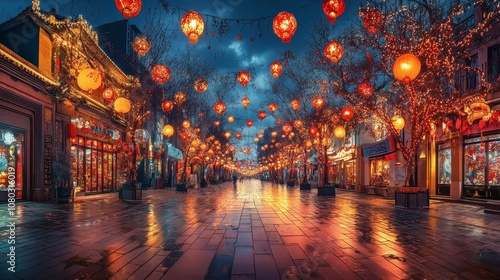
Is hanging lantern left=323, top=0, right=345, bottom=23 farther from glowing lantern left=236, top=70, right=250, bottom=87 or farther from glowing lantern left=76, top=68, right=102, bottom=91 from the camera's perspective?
glowing lantern left=76, top=68, right=102, bottom=91

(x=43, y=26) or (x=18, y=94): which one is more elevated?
(x=43, y=26)

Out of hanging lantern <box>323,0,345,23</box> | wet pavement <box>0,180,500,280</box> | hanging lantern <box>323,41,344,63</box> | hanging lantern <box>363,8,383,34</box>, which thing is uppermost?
hanging lantern <box>363,8,383,34</box>

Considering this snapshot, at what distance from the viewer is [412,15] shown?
1337 cm

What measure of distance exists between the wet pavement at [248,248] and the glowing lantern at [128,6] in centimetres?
470

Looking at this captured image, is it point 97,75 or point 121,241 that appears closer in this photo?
point 121,241

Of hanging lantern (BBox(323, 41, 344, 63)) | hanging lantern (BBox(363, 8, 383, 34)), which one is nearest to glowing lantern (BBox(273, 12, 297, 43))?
hanging lantern (BBox(323, 41, 344, 63))

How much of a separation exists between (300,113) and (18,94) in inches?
710

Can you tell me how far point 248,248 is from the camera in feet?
19.9

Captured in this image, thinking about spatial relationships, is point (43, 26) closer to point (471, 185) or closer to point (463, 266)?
point (463, 266)

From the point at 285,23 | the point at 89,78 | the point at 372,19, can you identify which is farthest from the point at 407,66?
the point at 89,78

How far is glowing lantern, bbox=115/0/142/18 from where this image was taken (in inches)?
294

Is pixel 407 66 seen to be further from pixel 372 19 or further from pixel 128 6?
pixel 128 6

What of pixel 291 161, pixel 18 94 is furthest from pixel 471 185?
pixel 291 161

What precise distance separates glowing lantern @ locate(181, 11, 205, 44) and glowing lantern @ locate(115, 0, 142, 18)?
4.36ft
